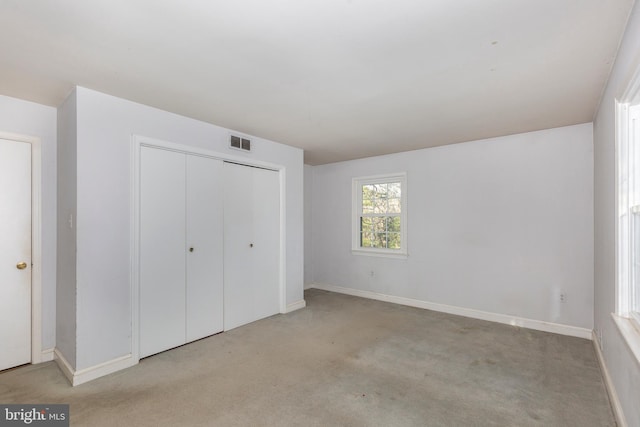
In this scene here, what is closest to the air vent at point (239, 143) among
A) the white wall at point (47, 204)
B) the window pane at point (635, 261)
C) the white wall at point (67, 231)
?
the white wall at point (67, 231)

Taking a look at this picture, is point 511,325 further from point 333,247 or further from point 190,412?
point 190,412

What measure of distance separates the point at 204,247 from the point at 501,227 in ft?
12.0

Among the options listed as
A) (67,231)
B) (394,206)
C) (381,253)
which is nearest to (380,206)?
(394,206)

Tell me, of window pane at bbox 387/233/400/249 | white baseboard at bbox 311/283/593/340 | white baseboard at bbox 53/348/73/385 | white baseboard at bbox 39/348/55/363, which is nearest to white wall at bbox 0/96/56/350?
white baseboard at bbox 39/348/55/363

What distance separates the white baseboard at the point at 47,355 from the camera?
9.35ft

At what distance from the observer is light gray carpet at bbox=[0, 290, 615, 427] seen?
2.06 meters

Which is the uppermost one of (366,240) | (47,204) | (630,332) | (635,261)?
(47,204)

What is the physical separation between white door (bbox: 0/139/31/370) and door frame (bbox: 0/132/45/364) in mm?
27

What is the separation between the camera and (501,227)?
13.0 feet

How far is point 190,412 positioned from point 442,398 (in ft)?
5.85

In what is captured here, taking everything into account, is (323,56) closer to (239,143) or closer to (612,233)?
(239,143)

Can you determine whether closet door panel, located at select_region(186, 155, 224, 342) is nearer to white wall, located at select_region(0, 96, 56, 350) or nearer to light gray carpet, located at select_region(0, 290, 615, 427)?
light gray carpet, located at select_region(0, 290, 615, 427)

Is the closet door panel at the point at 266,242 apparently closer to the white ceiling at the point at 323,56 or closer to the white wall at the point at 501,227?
the white ceiling at the point at 323,56

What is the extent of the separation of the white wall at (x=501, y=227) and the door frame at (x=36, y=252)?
4120 mm
